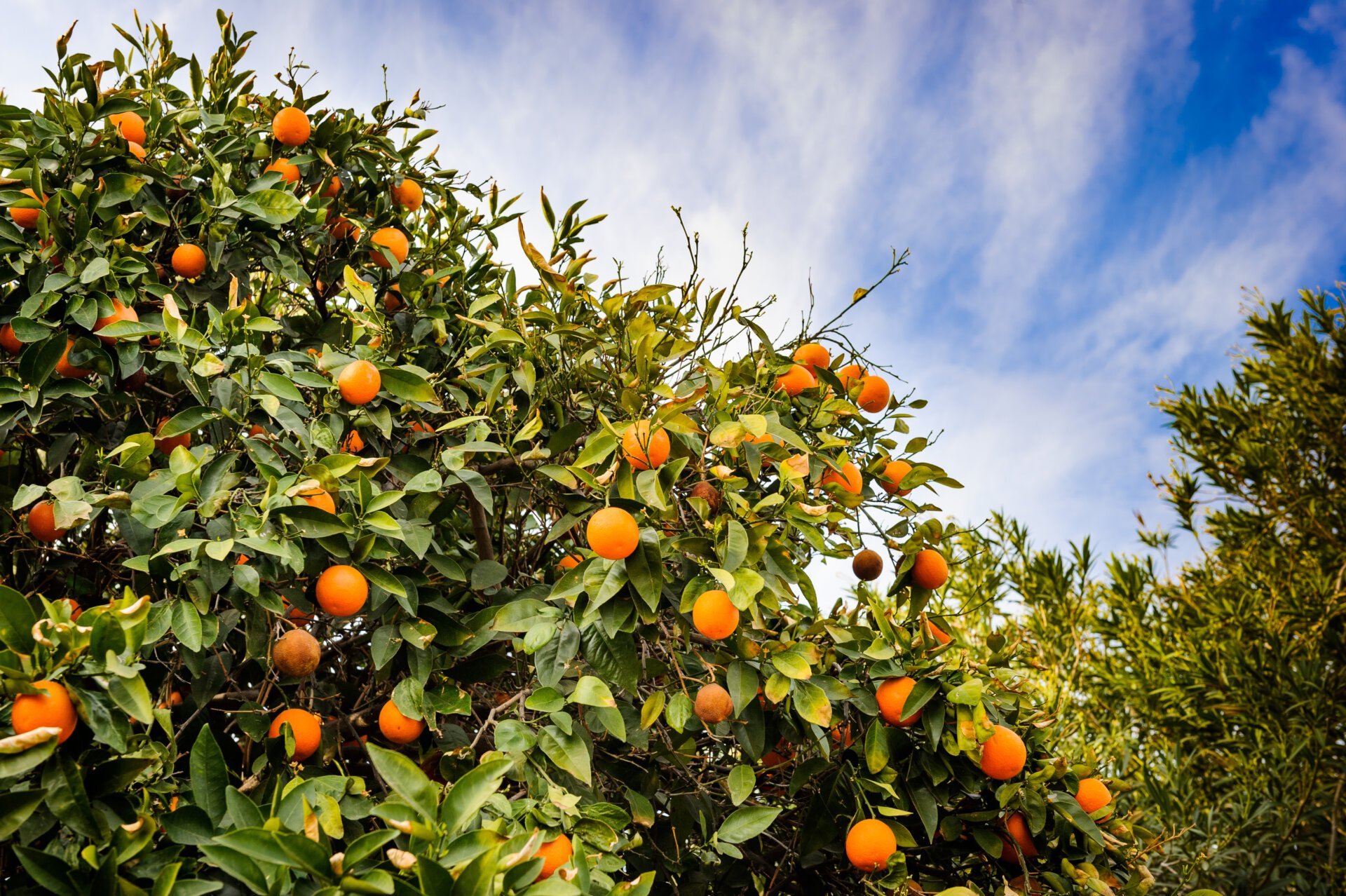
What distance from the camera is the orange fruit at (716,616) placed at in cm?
124

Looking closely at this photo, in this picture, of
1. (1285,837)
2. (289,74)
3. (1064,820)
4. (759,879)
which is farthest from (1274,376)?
(289,74)

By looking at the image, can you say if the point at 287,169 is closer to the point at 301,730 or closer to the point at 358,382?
the point at 358,382

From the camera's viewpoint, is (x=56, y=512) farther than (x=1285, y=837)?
No

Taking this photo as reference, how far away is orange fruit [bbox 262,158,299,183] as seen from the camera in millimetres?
1917

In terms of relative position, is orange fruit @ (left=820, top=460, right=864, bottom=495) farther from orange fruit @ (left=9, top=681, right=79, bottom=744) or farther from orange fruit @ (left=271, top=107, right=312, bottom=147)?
orange fruit @ (left=271, top=107, right=312, bottom=147)

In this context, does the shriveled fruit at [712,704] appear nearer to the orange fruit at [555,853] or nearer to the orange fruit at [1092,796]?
the orange fruit at [555,853]

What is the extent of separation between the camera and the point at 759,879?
1.54m

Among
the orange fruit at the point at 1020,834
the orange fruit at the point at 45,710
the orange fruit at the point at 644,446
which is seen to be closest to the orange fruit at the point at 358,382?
the orange fruit at the point at 644,446

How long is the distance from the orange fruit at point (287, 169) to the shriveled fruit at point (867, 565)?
1.53 m

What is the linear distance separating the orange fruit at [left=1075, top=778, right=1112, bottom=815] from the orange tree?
14mm

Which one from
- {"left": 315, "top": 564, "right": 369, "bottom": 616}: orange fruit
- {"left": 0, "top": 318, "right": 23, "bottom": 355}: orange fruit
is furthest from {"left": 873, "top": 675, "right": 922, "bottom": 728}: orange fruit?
{"left": 0, "top": 318, "right": 23, "bottom": 355}: orange fruit

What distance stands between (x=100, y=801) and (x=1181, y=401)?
551cm

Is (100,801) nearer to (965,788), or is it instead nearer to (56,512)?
(56,512)

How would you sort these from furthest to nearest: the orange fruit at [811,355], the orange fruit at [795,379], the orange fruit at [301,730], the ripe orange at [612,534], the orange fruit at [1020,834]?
the orange fruit at [811,355] < the orange fruit at [795,379] < the orange fruit at [1020,834] < the orange fruit at [301,730] < the ripe orange at [612,534]
